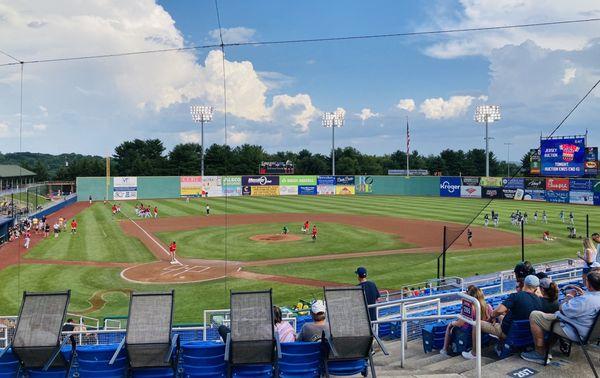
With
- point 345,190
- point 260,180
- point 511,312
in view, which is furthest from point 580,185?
point 511,312

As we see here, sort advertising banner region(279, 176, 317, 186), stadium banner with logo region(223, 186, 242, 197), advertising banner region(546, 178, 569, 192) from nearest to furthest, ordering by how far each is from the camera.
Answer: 1. advertising banner region(546, 178, 569, 192)
2. stadium banner with logo region(223, 186, 242, 197)
3. advertising banner region(279, 176, 317, 186)

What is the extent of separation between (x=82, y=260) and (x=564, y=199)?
56.8 metres

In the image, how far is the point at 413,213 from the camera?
53.4 metres

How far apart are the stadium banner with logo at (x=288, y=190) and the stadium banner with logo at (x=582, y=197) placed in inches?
1599

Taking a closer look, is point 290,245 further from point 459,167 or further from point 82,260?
point 459,167

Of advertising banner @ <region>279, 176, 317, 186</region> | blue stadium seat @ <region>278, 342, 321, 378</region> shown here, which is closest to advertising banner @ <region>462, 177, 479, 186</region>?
advertising banner @ <region>279, 176, 317, 186</region>

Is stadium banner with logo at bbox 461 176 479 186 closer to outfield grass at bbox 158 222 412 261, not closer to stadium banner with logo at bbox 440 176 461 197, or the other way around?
stadium banner with logo at bbox 440 176 461 197

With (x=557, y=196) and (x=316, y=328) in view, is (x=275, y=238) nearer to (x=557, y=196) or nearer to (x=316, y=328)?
(x=316, y=328)

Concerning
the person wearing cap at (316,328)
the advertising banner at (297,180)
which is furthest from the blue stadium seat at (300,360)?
the advertising banner at (297,180)

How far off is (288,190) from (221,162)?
60.2 ft

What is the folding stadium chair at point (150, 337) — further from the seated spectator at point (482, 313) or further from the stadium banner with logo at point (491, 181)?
the stadium banner with logo at point (491, 181)

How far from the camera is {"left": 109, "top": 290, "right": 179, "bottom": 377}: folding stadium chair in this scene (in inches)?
224

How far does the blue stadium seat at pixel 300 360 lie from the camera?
233 inches

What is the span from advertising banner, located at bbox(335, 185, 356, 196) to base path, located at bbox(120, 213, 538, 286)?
32705 mm
